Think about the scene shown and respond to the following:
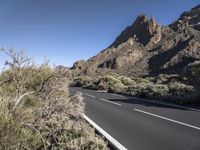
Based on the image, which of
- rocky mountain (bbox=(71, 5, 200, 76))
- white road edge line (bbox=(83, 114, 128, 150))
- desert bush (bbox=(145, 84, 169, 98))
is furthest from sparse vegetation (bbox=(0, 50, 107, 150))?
rocky mountain (bbox=(71, 5, 200, 76))

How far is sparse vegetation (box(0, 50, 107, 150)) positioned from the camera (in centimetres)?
698

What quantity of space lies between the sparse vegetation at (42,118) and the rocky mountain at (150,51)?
5853 centimetres

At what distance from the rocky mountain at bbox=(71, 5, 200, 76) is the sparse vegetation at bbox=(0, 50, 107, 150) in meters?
58.5

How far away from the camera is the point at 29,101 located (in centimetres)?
1066

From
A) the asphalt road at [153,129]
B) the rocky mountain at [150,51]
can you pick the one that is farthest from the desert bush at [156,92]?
the rocky mountain at [150,51]

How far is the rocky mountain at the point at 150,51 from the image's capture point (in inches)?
3063

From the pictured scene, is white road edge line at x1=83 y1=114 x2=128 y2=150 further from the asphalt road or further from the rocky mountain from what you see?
the rocky mountain

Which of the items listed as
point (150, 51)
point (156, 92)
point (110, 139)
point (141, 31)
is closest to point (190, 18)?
point (141, 31)

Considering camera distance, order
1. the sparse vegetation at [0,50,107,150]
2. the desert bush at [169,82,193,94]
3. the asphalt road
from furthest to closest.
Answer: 1. the desert bush at [169,82,193,94]
2. the asphalt road
3. the sparse vegetation at [0,50,107,150]

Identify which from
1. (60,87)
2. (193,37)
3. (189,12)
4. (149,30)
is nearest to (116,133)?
(60,87)

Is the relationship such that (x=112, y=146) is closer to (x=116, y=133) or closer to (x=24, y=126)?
(x=116, y=133)

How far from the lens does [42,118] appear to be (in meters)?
8.66

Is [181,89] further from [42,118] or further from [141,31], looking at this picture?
[141,31]

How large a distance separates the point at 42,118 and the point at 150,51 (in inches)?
3563
